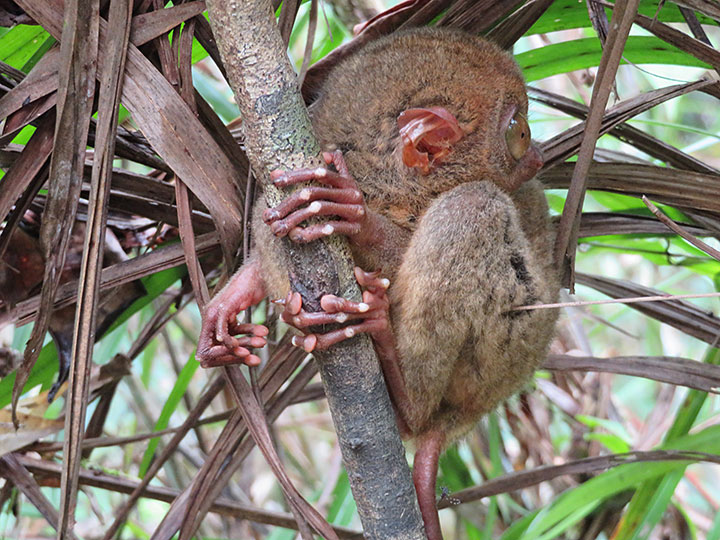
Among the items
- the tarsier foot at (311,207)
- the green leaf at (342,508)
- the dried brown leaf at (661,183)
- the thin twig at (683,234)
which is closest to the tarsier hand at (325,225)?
the tarsier foot at (311,207)

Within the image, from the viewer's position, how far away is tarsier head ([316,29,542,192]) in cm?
226

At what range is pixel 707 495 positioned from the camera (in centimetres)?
438

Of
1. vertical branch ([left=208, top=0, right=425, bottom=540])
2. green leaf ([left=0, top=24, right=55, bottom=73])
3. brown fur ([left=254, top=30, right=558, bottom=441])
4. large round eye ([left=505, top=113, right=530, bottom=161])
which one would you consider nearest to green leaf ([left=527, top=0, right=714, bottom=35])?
brown fur ([left=254, top=30, right=558, bottom=441])

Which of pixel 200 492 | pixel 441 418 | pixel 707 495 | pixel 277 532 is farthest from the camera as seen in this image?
pixel 707 495

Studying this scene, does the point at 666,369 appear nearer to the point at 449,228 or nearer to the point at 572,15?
the point at 449,228

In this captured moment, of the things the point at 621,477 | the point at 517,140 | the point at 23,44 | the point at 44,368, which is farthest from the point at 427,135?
the point at 44,368

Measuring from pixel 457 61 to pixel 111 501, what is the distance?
11.5 ft

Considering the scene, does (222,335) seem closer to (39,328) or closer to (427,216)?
(39,328)

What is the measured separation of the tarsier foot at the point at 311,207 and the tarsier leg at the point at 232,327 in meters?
0.44

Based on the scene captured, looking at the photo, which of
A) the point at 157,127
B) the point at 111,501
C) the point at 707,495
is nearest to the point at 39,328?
the point at 157,127

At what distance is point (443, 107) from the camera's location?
2.31m

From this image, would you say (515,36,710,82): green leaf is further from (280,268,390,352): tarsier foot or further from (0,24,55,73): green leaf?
(0,24,55,73): green leaf

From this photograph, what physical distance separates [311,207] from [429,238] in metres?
0.50

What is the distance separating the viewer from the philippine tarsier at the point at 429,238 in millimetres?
1966
